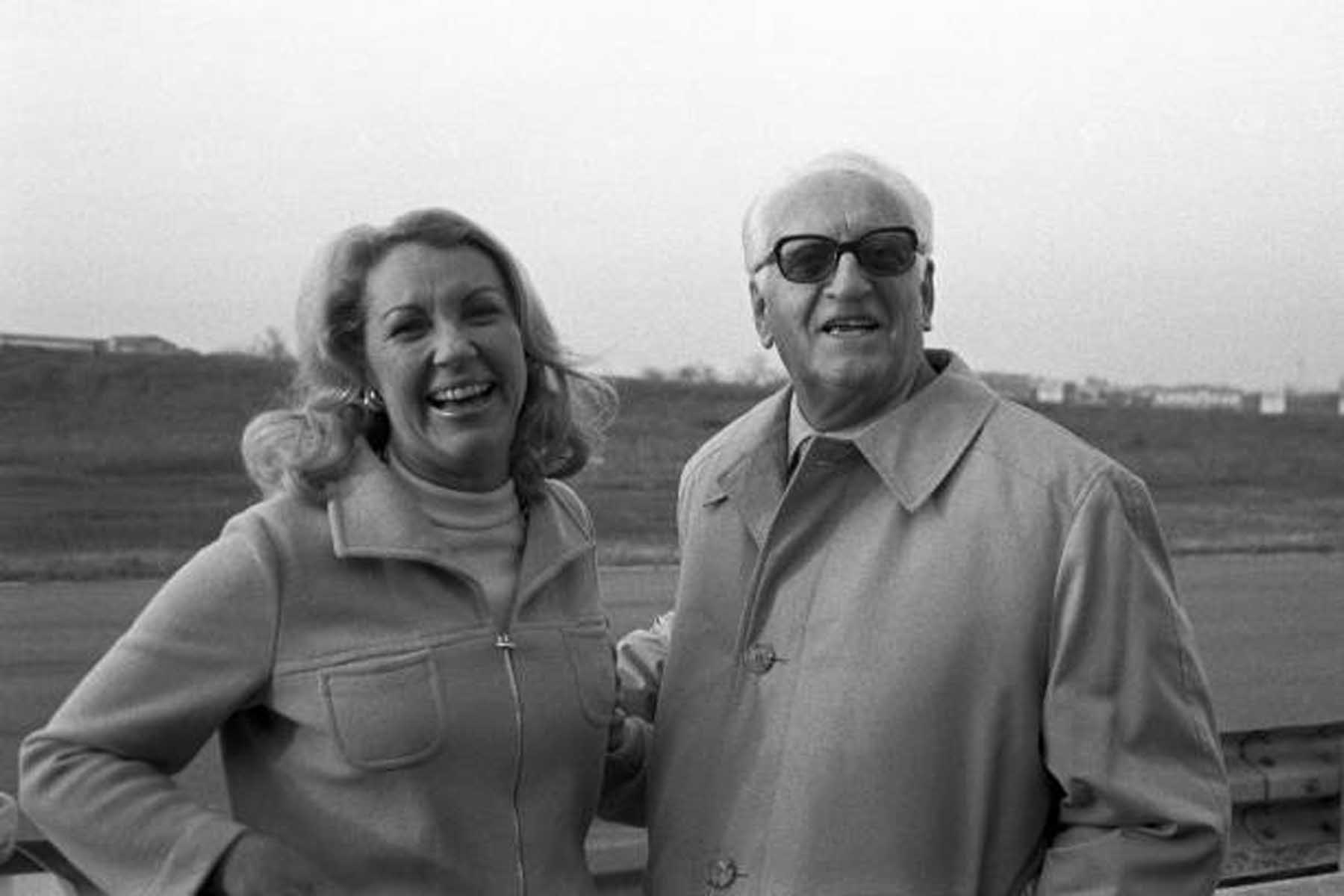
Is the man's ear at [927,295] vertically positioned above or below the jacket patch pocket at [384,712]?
above

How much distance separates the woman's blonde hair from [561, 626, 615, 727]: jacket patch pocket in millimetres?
208

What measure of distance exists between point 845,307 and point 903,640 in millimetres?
433

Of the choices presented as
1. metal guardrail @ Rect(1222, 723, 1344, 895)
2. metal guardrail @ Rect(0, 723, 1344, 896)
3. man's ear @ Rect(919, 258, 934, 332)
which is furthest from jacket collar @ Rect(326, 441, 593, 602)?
metal guardrail @ Rect(1222, 723, 1344, 895)

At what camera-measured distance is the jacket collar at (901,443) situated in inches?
97.0

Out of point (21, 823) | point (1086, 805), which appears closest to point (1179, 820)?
point (1086, 805)

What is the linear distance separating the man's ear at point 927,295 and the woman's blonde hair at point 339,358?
51 cm

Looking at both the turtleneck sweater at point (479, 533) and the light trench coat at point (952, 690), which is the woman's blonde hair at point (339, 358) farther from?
the light trench coat at point (952, 690)

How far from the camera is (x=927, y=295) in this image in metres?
2.58

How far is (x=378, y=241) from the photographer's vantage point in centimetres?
247

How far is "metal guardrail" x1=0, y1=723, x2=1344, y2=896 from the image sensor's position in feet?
15.6

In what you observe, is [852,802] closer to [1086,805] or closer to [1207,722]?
[1086,805]

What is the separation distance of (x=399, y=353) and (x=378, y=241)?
0.15 m

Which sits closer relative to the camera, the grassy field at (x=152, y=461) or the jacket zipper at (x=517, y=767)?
the jacket zipper at (x=517, y=767)

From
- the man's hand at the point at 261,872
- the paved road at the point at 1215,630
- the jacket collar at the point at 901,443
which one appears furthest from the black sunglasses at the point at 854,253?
the paved road at the point at 1215,630
